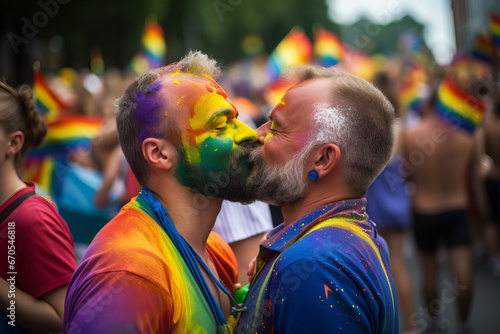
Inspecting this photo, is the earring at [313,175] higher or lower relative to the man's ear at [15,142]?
lower

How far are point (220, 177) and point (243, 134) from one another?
0.69 feet

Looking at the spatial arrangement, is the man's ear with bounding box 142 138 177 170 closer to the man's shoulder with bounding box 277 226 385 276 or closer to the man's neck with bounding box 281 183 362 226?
the man's neck with bounding box 281 183 362 226

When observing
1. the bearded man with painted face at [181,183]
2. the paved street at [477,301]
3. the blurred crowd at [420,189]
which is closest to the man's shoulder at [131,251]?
the bearded man with painted face at [181,183]

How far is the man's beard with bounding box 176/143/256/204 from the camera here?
2.25 metres

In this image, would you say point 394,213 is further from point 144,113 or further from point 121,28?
point 121,28

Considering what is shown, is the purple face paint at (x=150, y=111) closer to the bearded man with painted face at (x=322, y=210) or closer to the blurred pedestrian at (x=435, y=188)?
the bearded man with painted face at (x=322, y=210)

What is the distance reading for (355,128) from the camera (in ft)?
6.84

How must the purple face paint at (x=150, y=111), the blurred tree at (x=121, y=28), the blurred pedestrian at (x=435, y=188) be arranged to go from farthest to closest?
the blurred tree at (x=121, y=28)
the blurred pedestrian at (x=435, y=188)
the purple face paint at (x=150, y=111)

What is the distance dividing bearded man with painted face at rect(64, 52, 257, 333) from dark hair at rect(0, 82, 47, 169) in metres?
0.69

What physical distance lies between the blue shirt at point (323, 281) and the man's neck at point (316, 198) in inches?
2.2

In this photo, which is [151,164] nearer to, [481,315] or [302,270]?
[302,270]

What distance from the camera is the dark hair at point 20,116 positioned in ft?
8.64

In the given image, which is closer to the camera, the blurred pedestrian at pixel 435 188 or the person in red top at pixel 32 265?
the person in red top at pixel 32 265

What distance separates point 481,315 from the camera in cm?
621
